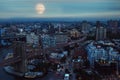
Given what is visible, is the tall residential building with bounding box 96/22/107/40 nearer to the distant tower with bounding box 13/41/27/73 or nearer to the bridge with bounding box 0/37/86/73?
the bridge with bounding box 0/37/86/73

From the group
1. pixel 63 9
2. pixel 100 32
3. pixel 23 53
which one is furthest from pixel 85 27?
pixel 23 53

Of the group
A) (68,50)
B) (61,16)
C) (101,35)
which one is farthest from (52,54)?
(101,35)

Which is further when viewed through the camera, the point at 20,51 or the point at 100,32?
the point at 100,32

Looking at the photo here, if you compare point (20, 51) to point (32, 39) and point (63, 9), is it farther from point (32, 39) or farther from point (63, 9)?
point (63, 9)

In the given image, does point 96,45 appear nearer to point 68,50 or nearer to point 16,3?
point 68,50

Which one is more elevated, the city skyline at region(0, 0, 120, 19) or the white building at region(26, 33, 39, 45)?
the city skyline at region(0, 0, 120, 19)

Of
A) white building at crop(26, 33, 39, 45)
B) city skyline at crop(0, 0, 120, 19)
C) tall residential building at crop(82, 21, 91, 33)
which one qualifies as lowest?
white building at crop(26, 33, 39, 45)

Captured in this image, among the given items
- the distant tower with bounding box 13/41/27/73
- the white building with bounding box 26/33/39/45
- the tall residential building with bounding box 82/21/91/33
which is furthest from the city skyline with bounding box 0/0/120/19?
the distant tower with bounding box 13/41/27/73
